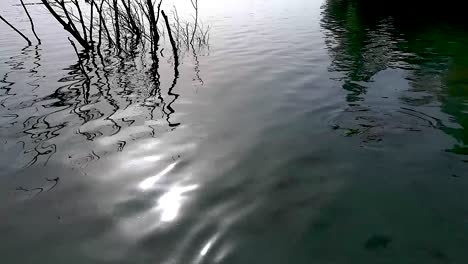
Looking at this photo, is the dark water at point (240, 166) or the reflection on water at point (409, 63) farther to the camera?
the reflection on water at point (409, 63)

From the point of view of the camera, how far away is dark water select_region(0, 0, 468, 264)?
4.36m

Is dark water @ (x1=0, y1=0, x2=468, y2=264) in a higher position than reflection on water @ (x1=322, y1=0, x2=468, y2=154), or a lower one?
lower

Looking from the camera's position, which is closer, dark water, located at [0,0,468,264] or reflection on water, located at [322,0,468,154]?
dark water, located at [0,0,468,264]

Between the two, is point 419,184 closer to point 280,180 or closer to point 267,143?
point 280,180

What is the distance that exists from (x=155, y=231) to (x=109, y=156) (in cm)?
276

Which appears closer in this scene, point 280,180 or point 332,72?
point 280,180

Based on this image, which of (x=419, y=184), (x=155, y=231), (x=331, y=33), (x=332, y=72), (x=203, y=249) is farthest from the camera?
(x=331, y=33)

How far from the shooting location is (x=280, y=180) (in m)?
5.70

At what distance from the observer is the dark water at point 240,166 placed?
436 centimetres

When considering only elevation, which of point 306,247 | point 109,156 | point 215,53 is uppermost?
point 215,53

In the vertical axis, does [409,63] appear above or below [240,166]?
above

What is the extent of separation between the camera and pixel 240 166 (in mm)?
6184

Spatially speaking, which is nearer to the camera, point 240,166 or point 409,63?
point 240,166

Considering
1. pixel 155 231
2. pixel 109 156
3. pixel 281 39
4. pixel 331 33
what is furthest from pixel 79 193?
pixel 331 33
